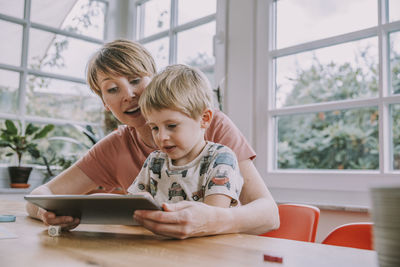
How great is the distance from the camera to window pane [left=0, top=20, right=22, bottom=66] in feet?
10.5

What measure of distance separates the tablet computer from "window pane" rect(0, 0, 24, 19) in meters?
2.85

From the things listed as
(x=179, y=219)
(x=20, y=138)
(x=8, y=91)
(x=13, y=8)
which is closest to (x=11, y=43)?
(x=13, y=8)

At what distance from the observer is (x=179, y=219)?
0.78m

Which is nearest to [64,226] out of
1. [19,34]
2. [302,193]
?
[302,193]

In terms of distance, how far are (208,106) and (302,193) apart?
130 centimetres

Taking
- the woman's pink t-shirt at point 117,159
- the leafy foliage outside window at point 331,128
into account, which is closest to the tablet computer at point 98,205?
the woman's pink t-shirt at point 117,159

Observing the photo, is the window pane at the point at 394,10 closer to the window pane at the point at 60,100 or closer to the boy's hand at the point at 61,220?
the boy's hand at the point at 61,220

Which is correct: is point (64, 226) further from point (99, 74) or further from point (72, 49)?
point (72, 49)

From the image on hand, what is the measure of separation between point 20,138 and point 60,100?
645 mm

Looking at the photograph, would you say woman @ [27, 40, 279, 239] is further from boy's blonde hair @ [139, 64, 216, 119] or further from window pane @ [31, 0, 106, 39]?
window pane @ [31, 0, 106, 39]

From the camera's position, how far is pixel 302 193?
226 centimetres

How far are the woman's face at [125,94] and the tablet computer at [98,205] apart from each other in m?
0.57

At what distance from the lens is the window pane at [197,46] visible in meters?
3.05

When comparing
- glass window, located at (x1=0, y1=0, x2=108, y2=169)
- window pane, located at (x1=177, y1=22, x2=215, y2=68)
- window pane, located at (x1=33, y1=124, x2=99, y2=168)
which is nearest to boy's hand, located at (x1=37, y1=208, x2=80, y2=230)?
window pane, located at (x1=177, y1=22, x2=215, y2=68)
